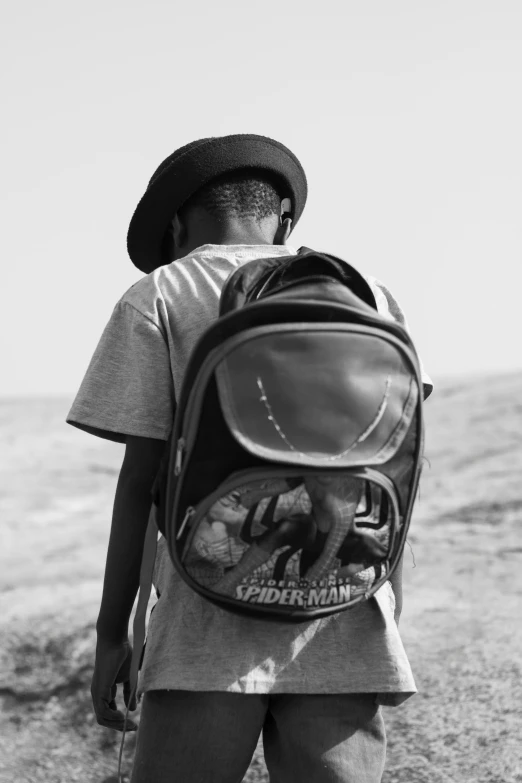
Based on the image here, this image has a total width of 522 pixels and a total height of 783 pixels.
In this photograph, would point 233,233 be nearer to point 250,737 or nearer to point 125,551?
point 125,551

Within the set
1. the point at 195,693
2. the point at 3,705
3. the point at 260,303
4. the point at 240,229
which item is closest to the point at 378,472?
the point at 260,303

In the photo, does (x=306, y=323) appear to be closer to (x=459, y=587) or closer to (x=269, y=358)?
(x=269, y=358)

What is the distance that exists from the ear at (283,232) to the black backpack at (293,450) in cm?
45

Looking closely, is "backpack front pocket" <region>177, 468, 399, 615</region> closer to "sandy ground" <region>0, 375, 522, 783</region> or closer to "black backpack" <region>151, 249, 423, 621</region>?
"black backpack" <region>151, 249, 423, 621</region>

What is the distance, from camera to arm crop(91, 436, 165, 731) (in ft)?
5.63

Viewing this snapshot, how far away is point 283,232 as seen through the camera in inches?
79.0

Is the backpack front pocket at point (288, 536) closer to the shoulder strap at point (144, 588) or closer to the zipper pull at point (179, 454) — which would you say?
the zipper pull at point (179, 454)

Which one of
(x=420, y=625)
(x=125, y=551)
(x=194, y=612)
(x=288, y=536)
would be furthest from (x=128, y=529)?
(x=420, y=625)

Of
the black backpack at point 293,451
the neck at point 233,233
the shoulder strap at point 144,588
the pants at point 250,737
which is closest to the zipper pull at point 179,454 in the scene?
the black backpack at point 293,451

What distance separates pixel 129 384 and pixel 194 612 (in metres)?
0.39

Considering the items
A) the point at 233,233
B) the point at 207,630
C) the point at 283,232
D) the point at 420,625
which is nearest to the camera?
the point at 207,630

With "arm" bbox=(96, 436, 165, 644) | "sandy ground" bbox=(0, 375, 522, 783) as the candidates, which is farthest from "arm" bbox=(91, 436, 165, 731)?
"sandy ground" bbox=(0, 375, 522, 783)

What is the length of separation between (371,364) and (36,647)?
3.02 meters

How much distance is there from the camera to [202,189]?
1.91 m
